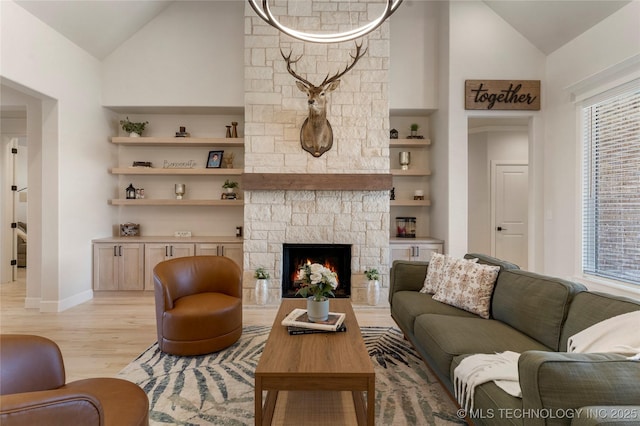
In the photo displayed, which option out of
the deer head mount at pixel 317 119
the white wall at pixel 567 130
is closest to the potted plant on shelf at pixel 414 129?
the deer head mount at pixel 317 119

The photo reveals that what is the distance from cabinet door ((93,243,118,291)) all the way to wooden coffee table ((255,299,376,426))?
357 centimetres

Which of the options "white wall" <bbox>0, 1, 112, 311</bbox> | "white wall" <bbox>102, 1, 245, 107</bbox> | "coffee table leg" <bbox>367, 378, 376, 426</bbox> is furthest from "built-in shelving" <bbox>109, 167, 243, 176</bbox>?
"coffee table leg" <bbox>367, 378, 376, 426</bbox>

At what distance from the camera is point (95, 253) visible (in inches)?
183

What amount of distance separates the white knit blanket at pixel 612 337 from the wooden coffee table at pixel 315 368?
99 centimetres

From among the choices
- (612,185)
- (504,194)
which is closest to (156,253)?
(612,185)

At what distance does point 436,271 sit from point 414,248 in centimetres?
166

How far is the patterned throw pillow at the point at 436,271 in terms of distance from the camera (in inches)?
116

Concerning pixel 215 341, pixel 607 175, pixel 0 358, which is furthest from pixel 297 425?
pixel 607 175

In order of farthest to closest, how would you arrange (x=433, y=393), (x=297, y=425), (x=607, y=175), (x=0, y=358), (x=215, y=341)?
(x=607, y=175)
(x=215, y=341)
(x=433, y=393)
(x=297, y=425)
(x=0, y=358)

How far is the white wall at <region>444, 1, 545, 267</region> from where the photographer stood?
4.57 m

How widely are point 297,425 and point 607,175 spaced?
4.01 metres

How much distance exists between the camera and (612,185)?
3.57 meters

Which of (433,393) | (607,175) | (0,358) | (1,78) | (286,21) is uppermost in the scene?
(286,21)

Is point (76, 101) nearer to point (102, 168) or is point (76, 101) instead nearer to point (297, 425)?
point (102, 168)
